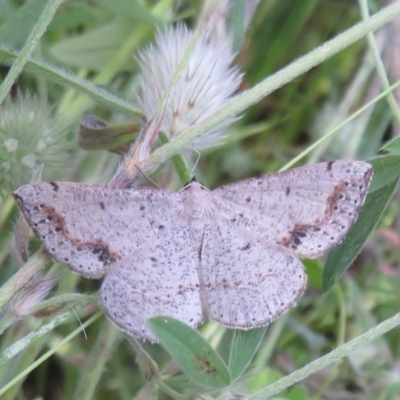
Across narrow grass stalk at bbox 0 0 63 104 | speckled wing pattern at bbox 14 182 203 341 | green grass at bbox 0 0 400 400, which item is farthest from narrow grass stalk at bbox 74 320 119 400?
narrow grass stalk at bbox 0 0 63 104

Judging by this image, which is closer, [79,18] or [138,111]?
[138,111]

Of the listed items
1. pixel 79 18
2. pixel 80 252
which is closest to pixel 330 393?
pixel 80 252

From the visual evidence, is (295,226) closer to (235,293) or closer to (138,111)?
(235,293)

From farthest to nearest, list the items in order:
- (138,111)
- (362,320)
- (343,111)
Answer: (343,111), (362,320), (138,111)

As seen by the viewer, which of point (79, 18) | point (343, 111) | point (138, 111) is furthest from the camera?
point (343, 111)

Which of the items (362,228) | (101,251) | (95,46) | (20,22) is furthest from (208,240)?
(95,46)

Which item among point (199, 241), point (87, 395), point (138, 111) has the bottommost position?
point (87, 395)

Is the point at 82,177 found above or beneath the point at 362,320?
above

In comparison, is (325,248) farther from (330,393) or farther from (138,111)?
(330,393)
